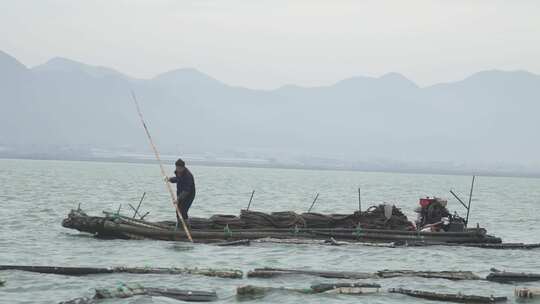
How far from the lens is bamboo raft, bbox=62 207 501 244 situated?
84.2ft

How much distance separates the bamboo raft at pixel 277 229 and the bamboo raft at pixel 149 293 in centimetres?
813

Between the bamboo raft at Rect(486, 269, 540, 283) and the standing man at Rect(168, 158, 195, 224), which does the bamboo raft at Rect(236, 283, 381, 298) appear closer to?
the bamboo raft at Rect(486, 269, 540, 283)

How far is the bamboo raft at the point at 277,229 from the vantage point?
84.2ft

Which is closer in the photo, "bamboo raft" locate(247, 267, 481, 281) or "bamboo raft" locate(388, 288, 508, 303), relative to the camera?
"bamboo raft" locate(388, 288, 508, 303)

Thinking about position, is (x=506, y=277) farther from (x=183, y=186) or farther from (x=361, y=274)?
(x=183, y=186)

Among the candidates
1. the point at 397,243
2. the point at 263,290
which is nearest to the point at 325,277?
the point at 263,290

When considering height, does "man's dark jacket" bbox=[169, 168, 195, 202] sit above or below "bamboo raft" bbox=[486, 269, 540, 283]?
above

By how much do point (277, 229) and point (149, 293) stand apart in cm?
948

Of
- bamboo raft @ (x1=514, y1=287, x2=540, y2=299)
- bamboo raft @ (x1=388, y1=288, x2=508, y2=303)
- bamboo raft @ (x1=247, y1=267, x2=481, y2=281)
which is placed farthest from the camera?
bamboo raft @ (x1=247, y1=267, x2=481, y2=281)

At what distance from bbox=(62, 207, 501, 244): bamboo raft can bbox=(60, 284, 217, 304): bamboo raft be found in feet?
26.7

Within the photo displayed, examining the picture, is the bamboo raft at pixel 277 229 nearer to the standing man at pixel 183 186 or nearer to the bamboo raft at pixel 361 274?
the standing man at pixel 183 186

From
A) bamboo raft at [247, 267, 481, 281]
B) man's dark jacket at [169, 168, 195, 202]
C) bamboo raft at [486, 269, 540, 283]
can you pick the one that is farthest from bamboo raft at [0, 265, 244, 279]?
man's dark jacket at [169, 168, 195, 202]

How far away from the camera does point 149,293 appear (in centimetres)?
1725

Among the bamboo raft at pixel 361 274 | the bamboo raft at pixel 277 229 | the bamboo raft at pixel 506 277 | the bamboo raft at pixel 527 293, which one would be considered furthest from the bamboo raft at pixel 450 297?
the bamboo raft at pixel 277 229
